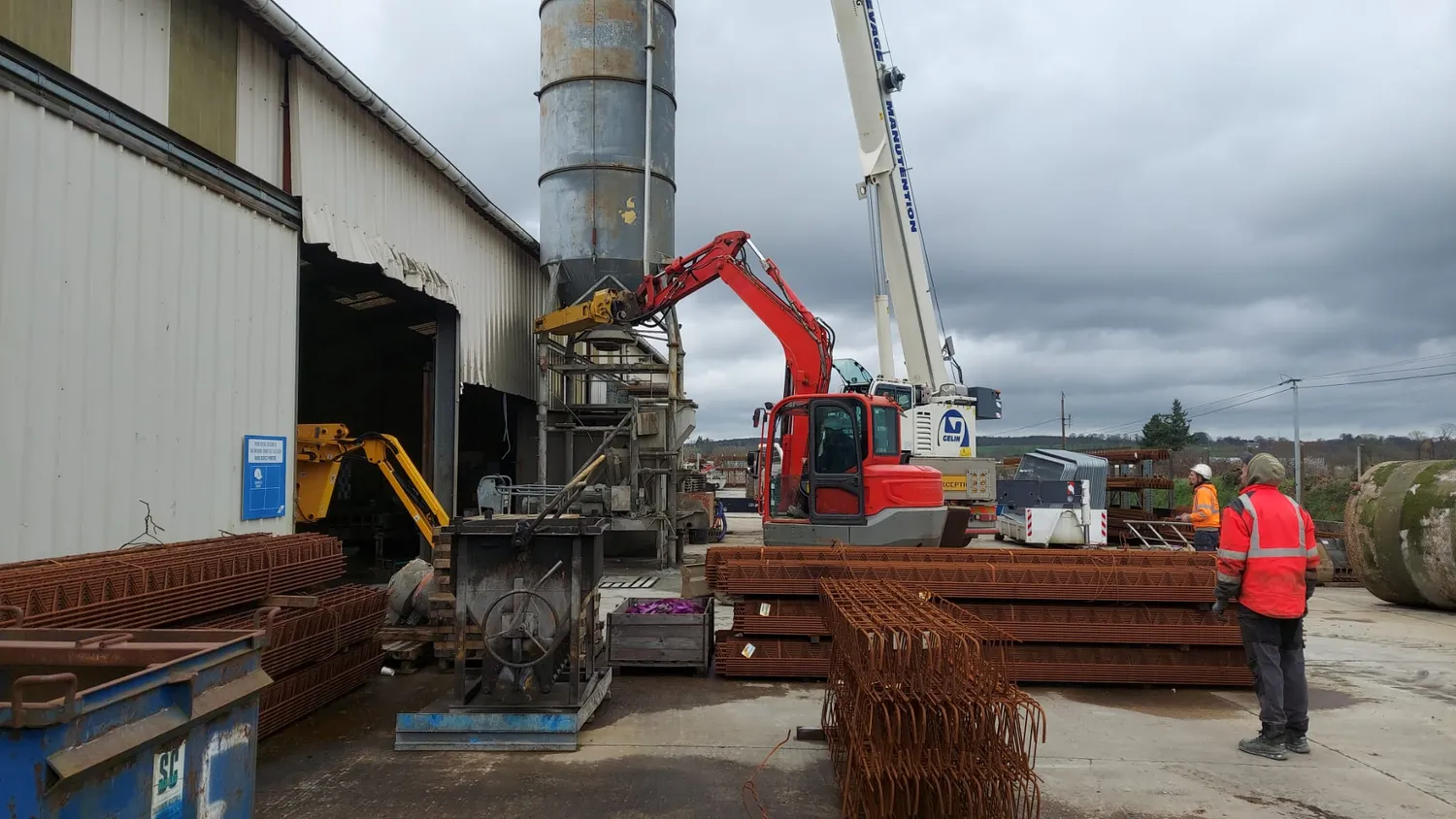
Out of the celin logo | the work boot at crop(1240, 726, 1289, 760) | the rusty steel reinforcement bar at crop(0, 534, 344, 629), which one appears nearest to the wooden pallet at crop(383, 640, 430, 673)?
the rusty steel reinforcement bar at crop(0, 534, 344, 629)

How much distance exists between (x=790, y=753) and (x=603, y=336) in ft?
36.4

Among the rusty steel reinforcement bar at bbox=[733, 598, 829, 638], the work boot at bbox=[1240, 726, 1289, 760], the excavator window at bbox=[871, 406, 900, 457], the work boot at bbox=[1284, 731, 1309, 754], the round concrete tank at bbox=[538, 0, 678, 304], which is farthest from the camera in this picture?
the round concrete tank at bbox=[538, 0, 678, 304]

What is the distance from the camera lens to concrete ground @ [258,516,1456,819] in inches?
183

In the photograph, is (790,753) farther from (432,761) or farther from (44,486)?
(44,486)

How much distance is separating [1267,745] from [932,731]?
119 inches

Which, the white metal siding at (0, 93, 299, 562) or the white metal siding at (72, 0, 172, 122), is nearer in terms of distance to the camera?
the white metal siding at (0, 93, 299, 562)

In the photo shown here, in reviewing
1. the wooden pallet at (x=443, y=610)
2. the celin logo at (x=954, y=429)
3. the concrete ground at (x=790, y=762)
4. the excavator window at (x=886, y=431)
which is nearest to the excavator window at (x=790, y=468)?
the excavator window at (x=886, y=431)

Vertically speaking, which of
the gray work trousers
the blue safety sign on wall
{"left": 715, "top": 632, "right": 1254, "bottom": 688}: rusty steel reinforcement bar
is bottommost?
{"left": 715, "top": 632, "right": 1254, "bottom": 688}: rusty steel reinforcement bar

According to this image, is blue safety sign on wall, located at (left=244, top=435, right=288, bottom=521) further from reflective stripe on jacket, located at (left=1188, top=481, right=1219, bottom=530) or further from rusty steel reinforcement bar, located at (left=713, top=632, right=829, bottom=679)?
reflective stripe on jacket, located at (left=1188, top=481, right=1219, bottom=530)

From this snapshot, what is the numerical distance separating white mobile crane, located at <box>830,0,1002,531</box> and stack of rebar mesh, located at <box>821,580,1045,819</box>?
1166 centimetres

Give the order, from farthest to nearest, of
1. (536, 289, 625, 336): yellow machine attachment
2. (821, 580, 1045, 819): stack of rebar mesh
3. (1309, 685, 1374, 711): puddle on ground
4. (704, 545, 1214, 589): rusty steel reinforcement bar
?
(536, 289, 625, 336): yellow machine attachment
(704, 545, 1214, 589): rusty steel reinforcement bar
(1309, 685, 1374, 711): puddle on ground
(821, 580, 1045, 819): stack of rebar mesh

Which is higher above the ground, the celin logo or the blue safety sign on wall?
the celin logo

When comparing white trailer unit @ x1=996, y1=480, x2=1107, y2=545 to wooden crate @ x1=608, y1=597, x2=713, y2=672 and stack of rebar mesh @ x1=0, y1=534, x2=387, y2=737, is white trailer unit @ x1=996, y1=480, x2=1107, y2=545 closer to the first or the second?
wooden crate @ x1=608, y1=597, x2=713, y2=672

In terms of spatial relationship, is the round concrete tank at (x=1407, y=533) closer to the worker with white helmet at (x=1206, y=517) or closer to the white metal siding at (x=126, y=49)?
the worker with white helmet at (x=1206, y=517)
